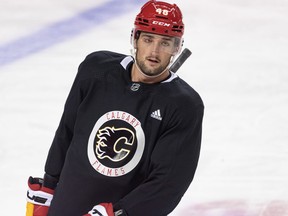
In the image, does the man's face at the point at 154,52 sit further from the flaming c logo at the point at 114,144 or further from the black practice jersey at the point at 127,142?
the flaming c logo at the point at 114,144

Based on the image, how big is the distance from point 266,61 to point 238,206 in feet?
4.33

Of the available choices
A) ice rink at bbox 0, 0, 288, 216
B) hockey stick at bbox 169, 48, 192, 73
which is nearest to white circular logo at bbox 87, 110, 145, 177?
hockey stick at bbox 169, 48, 192, 73

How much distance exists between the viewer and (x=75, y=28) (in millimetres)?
4828

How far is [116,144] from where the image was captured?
2496 mm

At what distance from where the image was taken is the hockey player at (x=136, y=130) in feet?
8.07

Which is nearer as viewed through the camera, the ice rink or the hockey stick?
the hockey stick

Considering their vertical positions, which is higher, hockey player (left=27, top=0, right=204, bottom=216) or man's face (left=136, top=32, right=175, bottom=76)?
man's face (left=136, top=32, right=175, bottom=76)

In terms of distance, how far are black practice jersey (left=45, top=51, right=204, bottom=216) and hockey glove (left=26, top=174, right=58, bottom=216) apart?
87 millimetres

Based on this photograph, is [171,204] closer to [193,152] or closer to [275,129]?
[193,152]

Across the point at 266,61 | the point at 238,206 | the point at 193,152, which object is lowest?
the point at 238,206

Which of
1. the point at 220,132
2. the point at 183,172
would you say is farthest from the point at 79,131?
the point at 220,132

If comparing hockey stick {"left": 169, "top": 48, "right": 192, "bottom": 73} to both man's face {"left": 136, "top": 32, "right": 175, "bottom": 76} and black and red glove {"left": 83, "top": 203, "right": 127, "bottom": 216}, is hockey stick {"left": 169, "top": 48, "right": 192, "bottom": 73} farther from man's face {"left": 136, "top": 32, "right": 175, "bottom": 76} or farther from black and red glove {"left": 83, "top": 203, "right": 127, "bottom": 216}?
black and red glove {"left": 83, "top": 203, "right": 127, "bottom": 216}

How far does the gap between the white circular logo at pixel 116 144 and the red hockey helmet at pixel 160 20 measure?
0.83ft

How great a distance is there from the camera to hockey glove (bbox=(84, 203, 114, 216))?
8.02 feet
